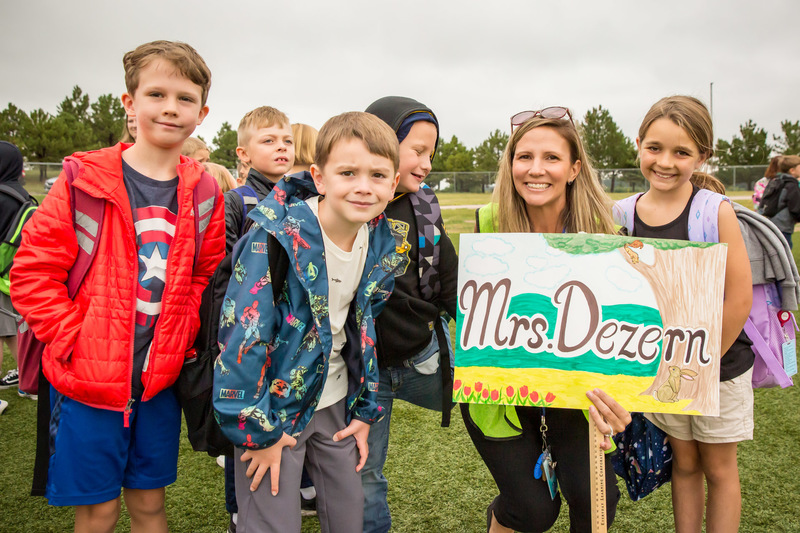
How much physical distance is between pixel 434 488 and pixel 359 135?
7.62 feet

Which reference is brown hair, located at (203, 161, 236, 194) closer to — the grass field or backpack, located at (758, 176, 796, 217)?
the grass field

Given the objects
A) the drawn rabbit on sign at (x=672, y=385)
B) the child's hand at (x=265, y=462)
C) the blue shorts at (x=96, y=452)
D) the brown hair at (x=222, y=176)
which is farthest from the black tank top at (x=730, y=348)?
the brown hair at (x=222, y=176)

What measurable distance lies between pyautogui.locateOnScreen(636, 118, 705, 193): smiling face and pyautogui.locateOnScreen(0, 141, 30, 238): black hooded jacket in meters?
4.43

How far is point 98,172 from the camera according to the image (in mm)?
1919

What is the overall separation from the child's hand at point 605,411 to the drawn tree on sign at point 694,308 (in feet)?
0.37

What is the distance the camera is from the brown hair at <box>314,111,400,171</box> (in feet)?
6.23

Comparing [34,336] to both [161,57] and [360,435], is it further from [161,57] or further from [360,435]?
[360,435]

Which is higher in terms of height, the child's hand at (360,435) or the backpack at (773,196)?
the backpack at (773,196)

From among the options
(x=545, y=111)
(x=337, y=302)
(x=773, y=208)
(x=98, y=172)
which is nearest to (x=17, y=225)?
(x=98, y=172)

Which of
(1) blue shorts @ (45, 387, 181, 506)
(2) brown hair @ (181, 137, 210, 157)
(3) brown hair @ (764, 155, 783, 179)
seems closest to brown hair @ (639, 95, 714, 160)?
(1) blue shorts @ (45, 387, 181, 506)

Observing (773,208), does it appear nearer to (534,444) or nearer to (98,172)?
(534,444)

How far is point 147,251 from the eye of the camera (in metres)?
1.97

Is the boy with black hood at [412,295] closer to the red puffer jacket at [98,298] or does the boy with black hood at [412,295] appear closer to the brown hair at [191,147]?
the red puffer jacket at [98,298]

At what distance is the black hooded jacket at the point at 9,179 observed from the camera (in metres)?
4.00
